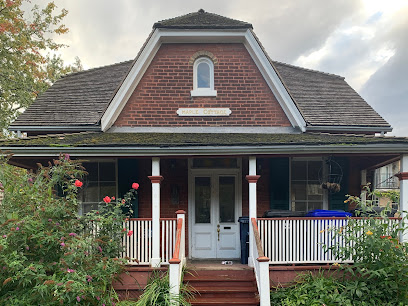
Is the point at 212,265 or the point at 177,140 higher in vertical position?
the point at 177,140

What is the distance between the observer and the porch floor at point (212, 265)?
A: 23.0 ft

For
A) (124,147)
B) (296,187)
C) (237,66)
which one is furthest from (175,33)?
(296,187)

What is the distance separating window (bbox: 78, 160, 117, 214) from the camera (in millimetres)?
8445

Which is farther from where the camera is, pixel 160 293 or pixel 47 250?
pixel 160 293

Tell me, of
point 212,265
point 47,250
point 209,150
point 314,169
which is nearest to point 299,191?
point 314,169

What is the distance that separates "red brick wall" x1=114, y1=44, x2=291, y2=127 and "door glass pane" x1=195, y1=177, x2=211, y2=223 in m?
1.58

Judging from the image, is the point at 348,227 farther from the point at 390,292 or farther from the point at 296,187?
the point at 296,187

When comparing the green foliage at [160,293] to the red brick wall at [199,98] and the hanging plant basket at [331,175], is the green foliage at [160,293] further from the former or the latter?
the hanging plant basket at [331,175]

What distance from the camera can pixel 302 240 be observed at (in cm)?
692

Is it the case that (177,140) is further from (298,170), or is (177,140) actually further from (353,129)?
(353,129)

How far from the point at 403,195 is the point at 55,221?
697cm

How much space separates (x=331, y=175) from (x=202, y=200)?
3.52 metres

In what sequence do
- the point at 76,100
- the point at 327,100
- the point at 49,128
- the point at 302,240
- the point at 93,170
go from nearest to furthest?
the point at 302,240, the point at 93,170, the point at 49,128, the point at 76,100, the point at 327,100

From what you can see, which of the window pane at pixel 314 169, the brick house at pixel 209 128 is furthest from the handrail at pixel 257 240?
the window pane at pixel 314 169
